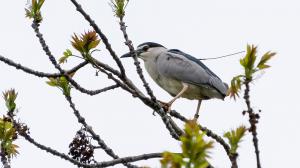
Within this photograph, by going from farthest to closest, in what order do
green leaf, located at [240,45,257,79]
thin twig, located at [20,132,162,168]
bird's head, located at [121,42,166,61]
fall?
bird's head, located at [121,42,166,61]
thin twig, located at [20,132,162,168]
green leaf, located at [240,45,257,79]

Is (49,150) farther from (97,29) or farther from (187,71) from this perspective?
(187,71)

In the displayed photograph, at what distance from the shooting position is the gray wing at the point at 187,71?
22.9 ft

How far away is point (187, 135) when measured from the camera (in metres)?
1.76

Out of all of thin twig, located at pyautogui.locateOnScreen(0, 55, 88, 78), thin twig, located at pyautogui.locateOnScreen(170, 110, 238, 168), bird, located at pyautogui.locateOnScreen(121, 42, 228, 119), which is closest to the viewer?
thin twig, located at pyautogui.locateOnScreen(170, 110, 238, 168)

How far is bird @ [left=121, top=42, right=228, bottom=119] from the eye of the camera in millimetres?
6945

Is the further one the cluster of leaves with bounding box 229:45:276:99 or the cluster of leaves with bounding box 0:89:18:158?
the cluster of leaves with bounding box 0:89:18:158

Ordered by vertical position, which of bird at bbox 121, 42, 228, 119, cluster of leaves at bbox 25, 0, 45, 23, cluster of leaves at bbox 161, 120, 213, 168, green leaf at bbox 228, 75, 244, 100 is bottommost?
cluster of leaves at bbox 161, 120, 213, 168

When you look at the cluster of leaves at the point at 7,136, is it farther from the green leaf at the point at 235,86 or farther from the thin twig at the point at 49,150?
the green leaf at the point at 235,86

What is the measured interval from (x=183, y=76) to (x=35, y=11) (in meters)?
3.54

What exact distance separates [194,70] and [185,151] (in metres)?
5.48

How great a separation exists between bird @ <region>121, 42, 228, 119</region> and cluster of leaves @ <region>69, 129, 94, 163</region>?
2946mm

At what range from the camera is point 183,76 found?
711cm

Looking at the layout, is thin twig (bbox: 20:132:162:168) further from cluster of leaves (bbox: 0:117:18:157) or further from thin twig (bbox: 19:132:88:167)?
cluster of leaves (bbox: 0:117:18:157)

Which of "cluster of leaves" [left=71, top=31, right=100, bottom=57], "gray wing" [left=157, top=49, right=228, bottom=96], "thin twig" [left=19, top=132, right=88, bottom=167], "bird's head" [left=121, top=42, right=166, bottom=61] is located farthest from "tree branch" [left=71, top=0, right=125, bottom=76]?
"bird's head" [left=121, top=42, right=166, bottom=61]
